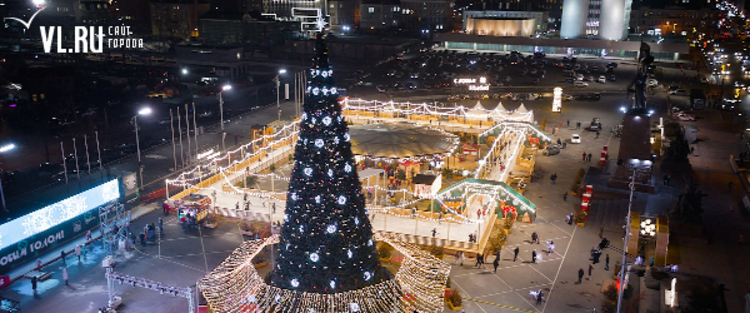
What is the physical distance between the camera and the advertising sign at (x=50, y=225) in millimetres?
28391

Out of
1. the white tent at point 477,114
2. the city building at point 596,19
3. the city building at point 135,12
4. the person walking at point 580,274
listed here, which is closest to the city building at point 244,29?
the city building at point 135,12

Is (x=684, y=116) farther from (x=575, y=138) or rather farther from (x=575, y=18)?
(x=575, y=18)

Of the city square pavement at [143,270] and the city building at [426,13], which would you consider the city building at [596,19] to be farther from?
the city square pavement at [143,270]

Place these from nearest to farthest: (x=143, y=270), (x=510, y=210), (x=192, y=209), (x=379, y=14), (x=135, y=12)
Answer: (x=143, y=270), (x=192, y=209), (x=510, y=210), (x=379, y=14), (x=135, y=12)

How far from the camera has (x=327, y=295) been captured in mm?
19000

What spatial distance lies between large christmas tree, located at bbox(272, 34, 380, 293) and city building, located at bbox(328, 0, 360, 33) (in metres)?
141

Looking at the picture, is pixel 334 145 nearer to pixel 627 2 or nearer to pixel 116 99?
pixel 116 99

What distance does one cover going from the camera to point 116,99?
74625mm

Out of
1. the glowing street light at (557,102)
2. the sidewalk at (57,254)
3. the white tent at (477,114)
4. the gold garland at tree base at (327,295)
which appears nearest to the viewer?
the gold garland at tree base at (327,295)

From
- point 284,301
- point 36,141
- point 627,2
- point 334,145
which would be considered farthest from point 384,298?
point 627,2

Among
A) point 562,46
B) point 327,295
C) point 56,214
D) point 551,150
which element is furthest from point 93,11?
point 327,295

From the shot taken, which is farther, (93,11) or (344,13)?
(344,13)

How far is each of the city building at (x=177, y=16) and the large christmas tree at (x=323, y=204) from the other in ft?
442

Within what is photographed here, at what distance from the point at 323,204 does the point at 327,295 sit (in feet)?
10.00
